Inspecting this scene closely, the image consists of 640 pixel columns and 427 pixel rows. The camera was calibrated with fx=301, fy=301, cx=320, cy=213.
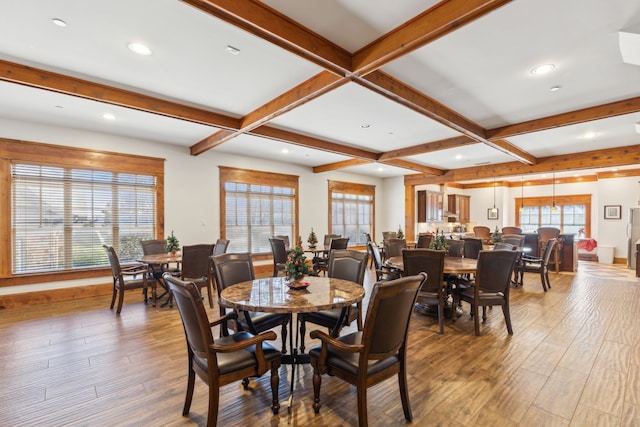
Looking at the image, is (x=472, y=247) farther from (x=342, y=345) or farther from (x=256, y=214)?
(x=256, y=214)

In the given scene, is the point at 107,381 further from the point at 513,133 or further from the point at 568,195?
the point at 568,195

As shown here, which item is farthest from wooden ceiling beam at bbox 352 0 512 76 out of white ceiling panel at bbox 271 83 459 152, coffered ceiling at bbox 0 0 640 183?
white ceiling panel at bbox 271 83 459 152

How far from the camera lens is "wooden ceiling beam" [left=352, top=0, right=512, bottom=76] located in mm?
1984

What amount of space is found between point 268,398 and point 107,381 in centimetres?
141

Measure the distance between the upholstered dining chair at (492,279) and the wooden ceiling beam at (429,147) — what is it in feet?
8.67

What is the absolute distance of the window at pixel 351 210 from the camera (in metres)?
9.16

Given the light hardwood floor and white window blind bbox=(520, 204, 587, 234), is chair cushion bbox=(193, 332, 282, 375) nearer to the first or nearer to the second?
the light hardwood floor

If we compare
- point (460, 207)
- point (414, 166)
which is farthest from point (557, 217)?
point (414, 166)

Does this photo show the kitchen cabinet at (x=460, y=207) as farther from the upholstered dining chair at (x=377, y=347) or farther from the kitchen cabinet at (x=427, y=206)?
the upholstered dining chair at (x=377, y=347)

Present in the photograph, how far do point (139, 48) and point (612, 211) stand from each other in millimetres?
12547

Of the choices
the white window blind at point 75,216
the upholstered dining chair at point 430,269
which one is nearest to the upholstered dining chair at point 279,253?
the white window blind at point 75,216

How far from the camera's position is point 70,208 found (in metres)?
5.07

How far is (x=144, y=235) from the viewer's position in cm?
579

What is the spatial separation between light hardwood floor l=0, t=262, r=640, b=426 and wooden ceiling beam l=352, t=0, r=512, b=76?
2.71 metres
